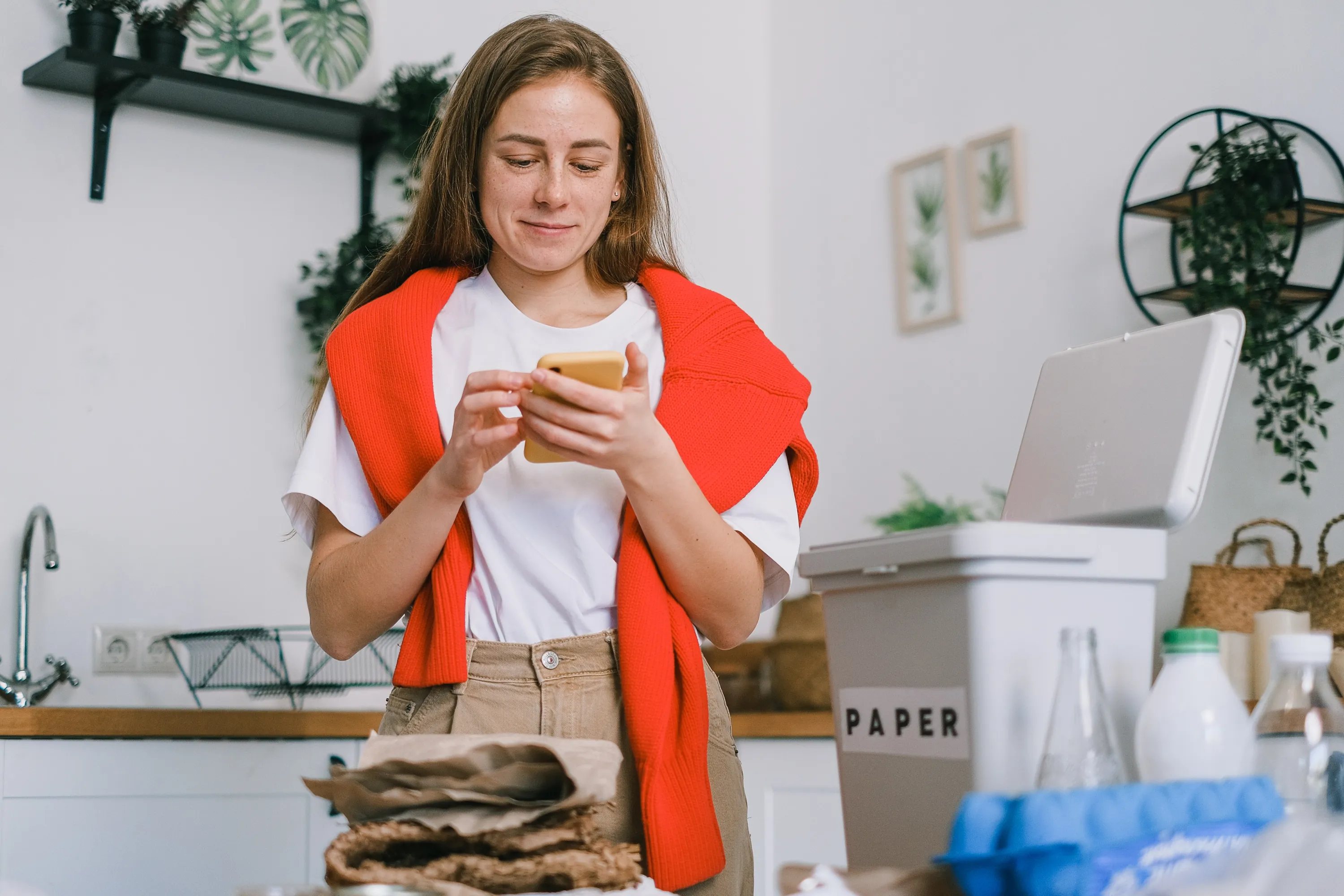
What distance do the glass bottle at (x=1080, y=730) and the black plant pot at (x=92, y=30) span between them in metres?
2.31

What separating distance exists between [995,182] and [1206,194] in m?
0.64

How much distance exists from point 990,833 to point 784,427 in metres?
0.48

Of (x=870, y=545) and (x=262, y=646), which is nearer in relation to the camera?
(x=870, y=545)

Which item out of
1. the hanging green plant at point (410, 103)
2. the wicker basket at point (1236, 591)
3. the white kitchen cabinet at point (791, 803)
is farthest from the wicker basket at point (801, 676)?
the hanging green plant at point (410, 103)

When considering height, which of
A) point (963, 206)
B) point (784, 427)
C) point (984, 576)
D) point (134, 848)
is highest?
point (963, 206)

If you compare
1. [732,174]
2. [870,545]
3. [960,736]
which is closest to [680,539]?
[870,545]

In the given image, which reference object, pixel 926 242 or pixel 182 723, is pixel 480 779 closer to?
pixel 182 723

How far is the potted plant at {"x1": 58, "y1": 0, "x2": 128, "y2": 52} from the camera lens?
2.49 meters

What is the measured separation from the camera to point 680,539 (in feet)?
3.28

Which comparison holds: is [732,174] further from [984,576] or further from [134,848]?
[984,576]

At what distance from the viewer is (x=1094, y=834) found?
667 millimetres

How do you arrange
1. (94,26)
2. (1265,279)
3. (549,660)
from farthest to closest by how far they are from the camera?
(94,26), (1265,279), (549,660)

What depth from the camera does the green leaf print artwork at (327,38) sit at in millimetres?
2861

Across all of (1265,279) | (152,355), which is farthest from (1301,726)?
(152,355)
